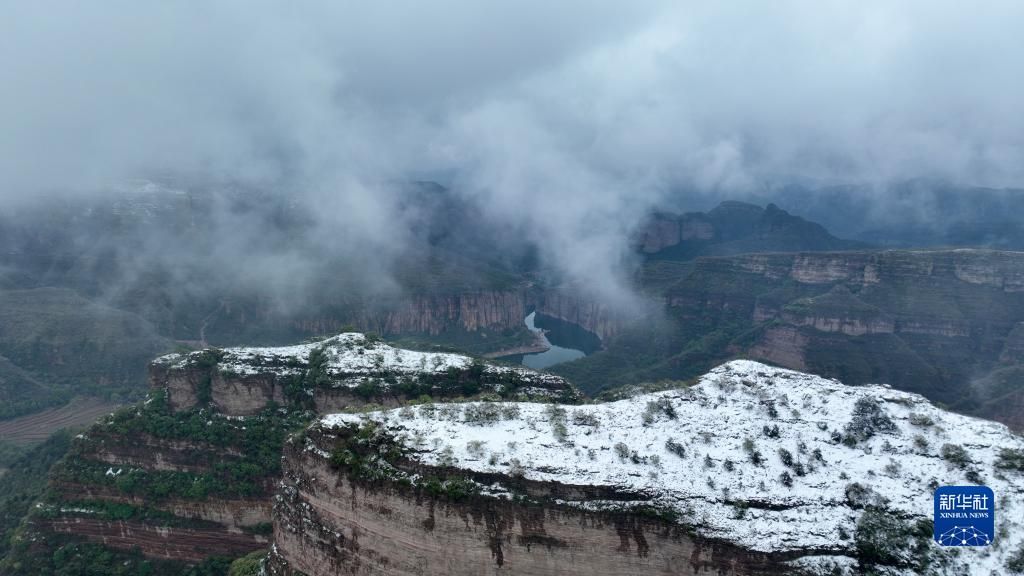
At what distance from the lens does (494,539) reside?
30.4m

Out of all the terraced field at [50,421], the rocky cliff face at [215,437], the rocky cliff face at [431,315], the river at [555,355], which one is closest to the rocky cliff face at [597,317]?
the river at [555,355]

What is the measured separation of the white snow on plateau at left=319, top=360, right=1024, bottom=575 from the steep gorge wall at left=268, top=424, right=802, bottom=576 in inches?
42.3

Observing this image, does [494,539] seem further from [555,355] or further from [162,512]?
[555,355]

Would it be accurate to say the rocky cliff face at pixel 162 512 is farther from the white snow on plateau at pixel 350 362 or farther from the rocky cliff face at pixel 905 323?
the rocky cliff face at pixel 905 323

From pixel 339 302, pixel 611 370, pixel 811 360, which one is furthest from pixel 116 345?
pixel 811 360

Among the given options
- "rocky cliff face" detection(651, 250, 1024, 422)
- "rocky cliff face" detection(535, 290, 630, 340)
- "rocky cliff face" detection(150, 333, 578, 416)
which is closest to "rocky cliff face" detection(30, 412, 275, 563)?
A: "rocky cliff face" detection(150, 333, 578, 416)

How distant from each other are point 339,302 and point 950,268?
141 metres

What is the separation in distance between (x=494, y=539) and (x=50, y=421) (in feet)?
355

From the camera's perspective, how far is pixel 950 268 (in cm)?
10788

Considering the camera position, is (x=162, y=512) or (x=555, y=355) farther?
(x=555, y=355)

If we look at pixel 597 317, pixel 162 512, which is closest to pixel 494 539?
pixel 162 512

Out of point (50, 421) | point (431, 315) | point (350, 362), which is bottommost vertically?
point (50, 421)

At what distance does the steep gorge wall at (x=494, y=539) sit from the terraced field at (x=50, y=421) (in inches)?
3281

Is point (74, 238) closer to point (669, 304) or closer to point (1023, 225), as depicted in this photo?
point (669, 304)
